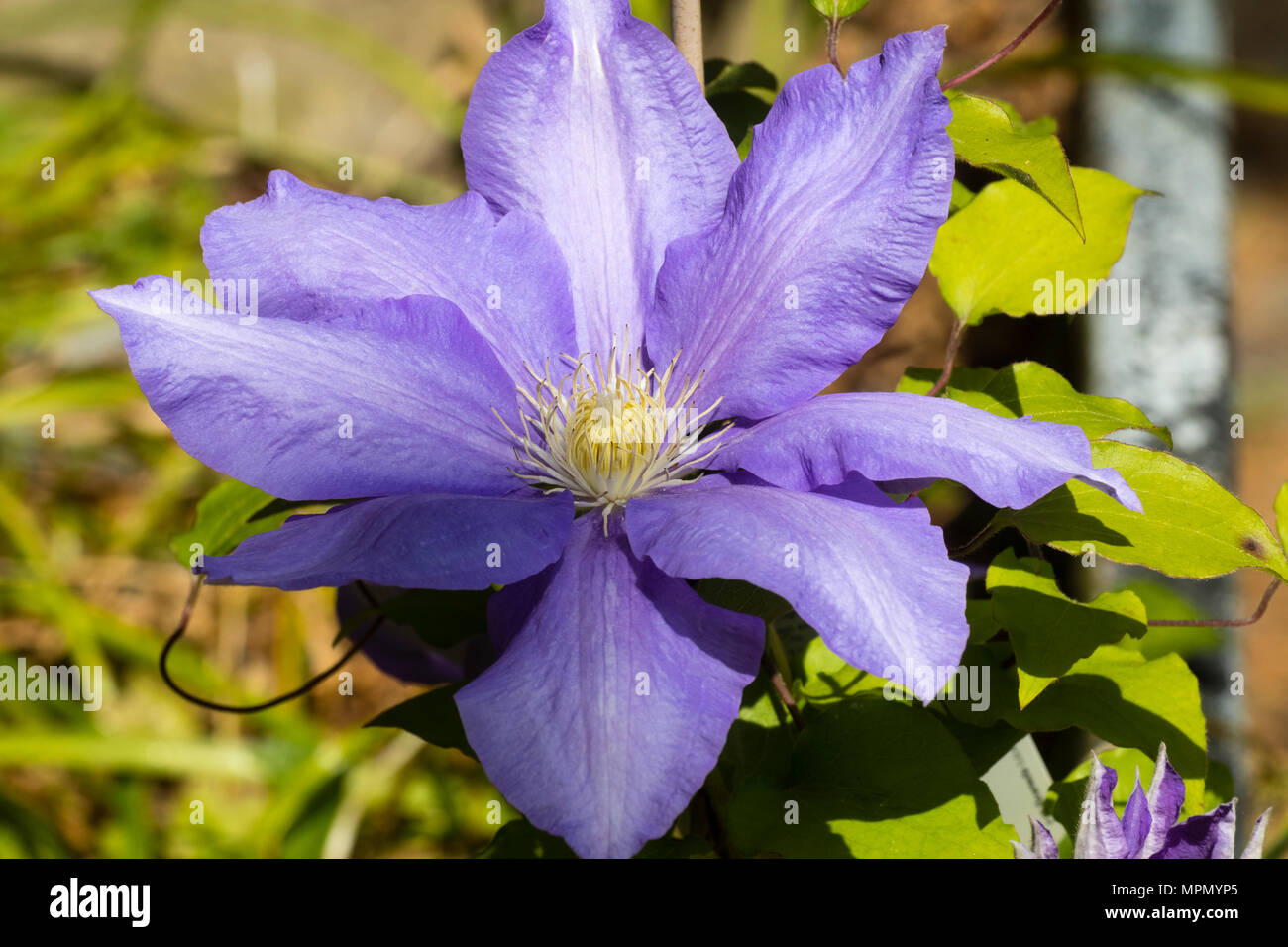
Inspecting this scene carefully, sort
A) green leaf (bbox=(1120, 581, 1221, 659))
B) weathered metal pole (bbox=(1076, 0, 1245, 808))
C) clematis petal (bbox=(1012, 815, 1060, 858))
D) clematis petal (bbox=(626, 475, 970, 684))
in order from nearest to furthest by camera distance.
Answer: clematis petal (bbox=(626, 475, 970, 684))
clematis petal (bbox=(1012, 815, 1060, 858))
green leaf (bbox=(1120, 581, 1221, 659))
weathered metal pole (bbox=(1076, 0, 1245, 808))

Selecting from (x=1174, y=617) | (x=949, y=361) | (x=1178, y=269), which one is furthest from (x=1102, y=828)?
(x=1178, y=269)

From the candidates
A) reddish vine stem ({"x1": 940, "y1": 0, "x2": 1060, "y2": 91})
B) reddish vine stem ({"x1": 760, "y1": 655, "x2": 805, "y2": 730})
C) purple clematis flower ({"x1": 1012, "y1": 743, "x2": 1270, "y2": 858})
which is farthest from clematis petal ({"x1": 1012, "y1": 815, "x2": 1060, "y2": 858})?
reddish vine stem ({"x1": 940, "y1": 0, "x2": 1060, "y2": 91})

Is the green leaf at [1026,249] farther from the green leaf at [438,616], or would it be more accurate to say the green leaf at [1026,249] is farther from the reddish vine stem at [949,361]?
the green leaf at [438,616]

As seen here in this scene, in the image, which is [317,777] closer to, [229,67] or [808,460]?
[808,460]

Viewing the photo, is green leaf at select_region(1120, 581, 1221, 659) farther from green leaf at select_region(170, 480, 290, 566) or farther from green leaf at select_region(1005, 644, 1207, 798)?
green leaf at select_region(170, 480, 290, 566)

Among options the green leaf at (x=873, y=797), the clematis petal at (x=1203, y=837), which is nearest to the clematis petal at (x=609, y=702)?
the green leaf at (x=873, y=797)

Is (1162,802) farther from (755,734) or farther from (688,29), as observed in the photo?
(688,29)
